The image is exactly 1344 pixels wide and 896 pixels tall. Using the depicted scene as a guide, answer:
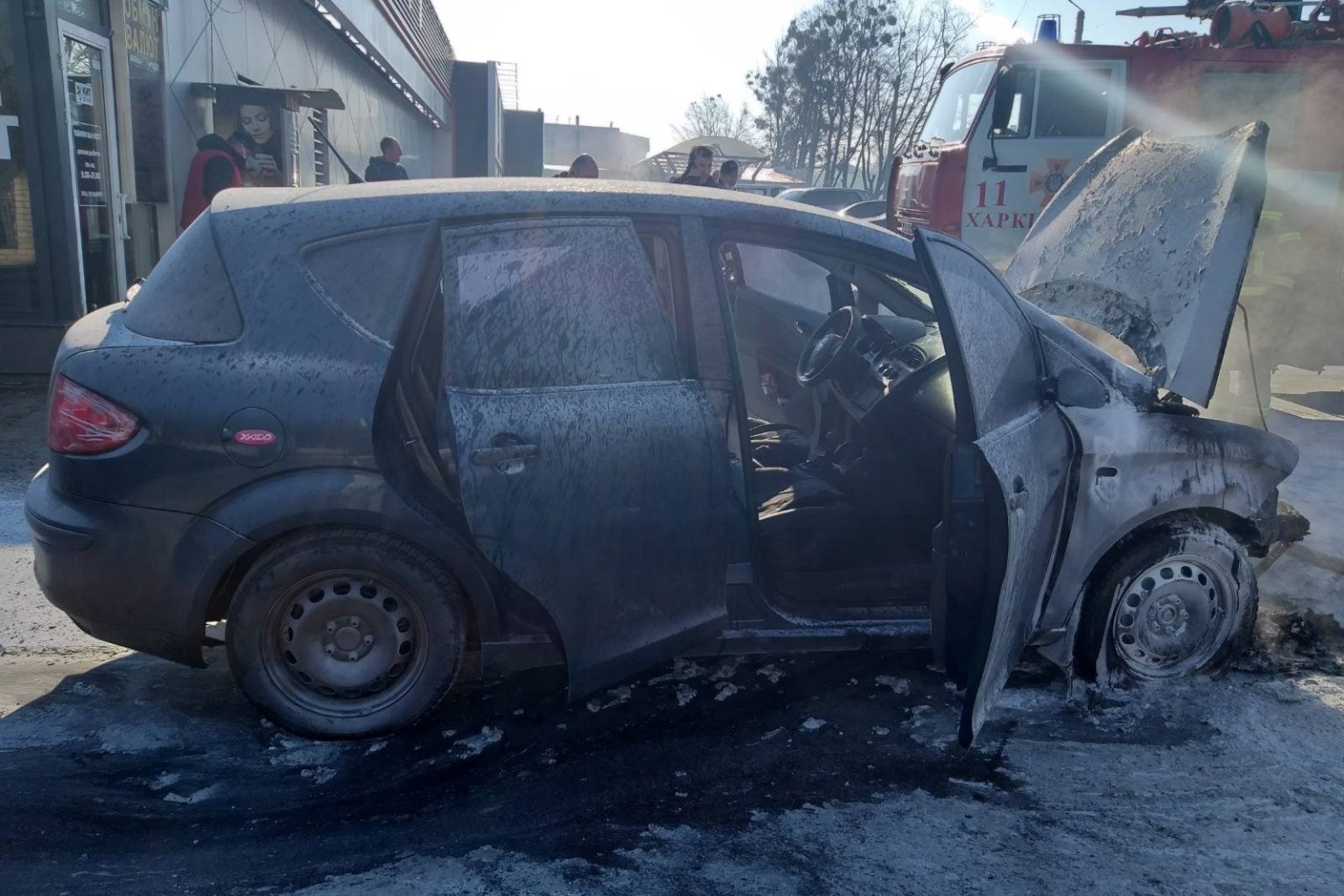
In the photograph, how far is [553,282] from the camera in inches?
133

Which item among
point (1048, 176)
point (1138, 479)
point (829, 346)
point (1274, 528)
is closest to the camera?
point (1138, 479)

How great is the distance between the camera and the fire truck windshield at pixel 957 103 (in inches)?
400

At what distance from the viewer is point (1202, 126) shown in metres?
9.47

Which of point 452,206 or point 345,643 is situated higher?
point 452,206

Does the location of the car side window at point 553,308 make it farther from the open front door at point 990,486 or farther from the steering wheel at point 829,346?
the steering wheel at point 829,346

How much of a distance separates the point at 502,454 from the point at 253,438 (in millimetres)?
738

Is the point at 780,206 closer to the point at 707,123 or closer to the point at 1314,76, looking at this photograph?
the point at 1314,76

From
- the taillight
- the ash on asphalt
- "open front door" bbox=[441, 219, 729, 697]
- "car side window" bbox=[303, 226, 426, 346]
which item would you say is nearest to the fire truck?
the ash on asphalt

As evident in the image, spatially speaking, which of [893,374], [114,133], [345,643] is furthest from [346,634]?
[114,133]

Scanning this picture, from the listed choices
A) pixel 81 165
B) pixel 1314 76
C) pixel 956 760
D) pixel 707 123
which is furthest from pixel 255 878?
pixel 707 123

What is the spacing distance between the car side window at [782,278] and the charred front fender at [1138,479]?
193cm

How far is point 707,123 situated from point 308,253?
267 ft

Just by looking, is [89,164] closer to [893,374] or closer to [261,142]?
[261,142]

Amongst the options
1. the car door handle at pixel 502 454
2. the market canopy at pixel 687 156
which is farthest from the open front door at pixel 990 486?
the market canopy at pixel 687 156
